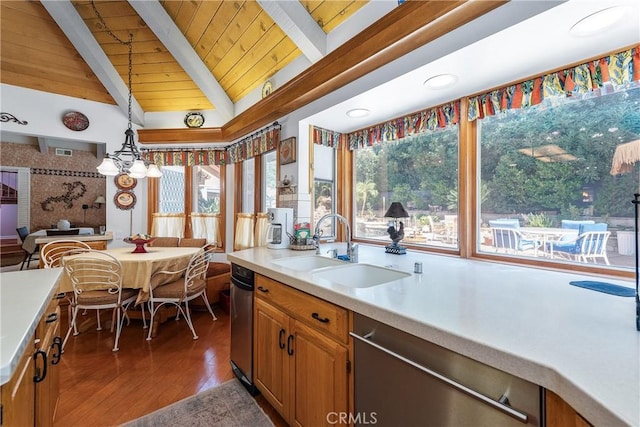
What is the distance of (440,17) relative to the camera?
1.29 meters

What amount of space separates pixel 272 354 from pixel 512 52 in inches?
83.9

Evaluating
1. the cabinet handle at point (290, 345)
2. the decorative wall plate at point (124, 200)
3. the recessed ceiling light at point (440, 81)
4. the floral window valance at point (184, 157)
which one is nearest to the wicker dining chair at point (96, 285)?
the decorative wall plate at point (124, 200)

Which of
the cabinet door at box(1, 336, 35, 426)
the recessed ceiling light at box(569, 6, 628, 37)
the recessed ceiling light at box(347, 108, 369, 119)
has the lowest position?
the cabinet door at box(1, 336, 35, 426)

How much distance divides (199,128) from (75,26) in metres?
1.61

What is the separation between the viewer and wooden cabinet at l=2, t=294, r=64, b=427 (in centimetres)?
76

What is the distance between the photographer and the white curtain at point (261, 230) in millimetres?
2997

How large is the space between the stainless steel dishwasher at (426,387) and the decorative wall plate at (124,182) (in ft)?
13.7

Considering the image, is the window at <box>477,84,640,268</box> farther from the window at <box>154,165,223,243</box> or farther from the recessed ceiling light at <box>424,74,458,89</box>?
the window at <box>154,165,223,243</box>

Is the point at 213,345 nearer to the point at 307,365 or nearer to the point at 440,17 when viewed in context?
the point at 307,365

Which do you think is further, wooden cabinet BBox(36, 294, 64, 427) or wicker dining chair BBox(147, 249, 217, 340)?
wicker dining chair BBox(147, 249, 217, 340)

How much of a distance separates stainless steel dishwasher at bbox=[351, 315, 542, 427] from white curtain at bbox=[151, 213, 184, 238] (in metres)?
3.69

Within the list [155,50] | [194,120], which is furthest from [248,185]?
[155,50]

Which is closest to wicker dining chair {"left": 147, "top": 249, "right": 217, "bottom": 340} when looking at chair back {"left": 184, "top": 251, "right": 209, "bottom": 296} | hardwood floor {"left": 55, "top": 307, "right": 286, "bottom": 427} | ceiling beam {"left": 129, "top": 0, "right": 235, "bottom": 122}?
chair back {"left": 184, "top": 251, "right": 209, "bottom": 296}

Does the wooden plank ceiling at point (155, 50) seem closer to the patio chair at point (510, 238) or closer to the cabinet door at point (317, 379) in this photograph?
the patio chair at point (510, 238)
